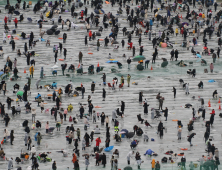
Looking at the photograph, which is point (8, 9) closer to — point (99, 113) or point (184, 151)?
point (99, 113)

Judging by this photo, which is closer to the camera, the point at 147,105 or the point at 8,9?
the point at 147,105

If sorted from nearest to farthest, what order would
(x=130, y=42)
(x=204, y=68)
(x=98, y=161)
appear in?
(x=98, y=161), (x=204, y=68), (x=130, y=42)

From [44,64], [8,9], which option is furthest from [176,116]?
[8,9]

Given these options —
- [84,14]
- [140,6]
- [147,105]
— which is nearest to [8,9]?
[84,14]

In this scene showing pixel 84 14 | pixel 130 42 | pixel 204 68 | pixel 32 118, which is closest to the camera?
pixel 32 118

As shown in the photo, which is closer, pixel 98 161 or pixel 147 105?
pixel 98 161

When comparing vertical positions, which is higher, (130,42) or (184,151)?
(130,42)

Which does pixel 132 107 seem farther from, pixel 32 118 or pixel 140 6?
pixel 140 6

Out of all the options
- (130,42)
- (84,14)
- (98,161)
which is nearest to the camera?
(98,161)

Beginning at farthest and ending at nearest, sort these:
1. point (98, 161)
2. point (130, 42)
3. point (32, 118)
A: point (130, 42), point (32, 118), point (98, 161)
